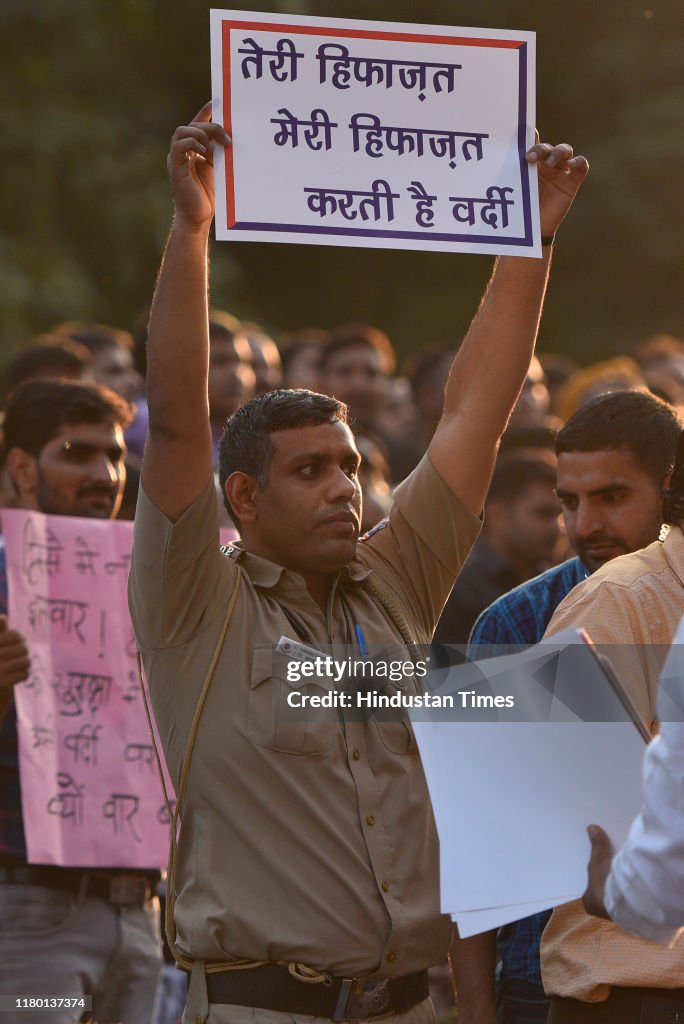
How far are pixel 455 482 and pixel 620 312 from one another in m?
12.0

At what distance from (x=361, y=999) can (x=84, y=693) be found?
1711 millimetres

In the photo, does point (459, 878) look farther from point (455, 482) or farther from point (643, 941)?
point (455, 482)

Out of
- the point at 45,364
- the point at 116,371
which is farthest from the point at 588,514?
the point at 116,371

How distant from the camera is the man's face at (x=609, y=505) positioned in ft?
13.0

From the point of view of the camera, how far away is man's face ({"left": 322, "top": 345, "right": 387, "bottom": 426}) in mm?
7844

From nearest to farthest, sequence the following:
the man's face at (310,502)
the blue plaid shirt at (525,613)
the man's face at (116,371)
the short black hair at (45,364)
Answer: the man's face at (310,502), the blue plaid shirt at (525,613), the short black hair at (45,364), the man's face at (116,371)

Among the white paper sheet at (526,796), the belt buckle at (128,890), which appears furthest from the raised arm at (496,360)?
the belt buckle at (128,890)

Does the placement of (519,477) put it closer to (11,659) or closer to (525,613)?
(525,613)

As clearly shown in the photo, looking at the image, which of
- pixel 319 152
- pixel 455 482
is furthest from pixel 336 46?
pixel 455 482

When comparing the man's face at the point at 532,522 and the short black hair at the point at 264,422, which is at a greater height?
the man's face at the point at 532,522

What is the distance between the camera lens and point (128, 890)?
454 centimetres

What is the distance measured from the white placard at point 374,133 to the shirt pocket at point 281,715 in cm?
82

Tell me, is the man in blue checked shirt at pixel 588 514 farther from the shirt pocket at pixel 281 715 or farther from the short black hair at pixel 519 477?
the short black hair at pixel 519 477

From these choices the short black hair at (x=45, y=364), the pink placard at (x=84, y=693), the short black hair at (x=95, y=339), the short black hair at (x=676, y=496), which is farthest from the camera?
the short black hair at (x=95, y=339)
